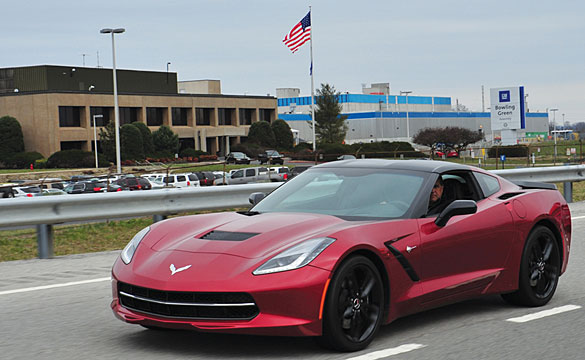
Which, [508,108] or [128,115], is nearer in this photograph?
[508,108]

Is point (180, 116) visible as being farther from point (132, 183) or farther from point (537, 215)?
point (537, 215)

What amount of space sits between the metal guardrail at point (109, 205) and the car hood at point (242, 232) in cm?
486

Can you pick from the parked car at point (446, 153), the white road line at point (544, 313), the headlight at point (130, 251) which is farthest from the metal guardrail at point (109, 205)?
the parked car at point (446, 153)

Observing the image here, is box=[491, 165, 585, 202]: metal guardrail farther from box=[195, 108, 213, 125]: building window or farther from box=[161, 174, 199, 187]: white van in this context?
box=[195, 108, 213, 125]: building window

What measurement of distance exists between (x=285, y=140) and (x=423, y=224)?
87806 millimetres

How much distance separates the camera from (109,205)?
37.6ft

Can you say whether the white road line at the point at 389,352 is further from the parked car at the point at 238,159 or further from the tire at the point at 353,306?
the parked car at the point at 238,159

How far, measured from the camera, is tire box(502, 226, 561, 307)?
6.93m

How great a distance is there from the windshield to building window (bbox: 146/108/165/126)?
86989 mm

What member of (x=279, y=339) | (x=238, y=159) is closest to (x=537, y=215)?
(x=279, y=339)

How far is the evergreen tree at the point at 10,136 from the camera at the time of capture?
76438mm

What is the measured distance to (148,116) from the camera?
304ft

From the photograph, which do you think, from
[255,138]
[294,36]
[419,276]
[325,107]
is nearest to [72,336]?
[419,276]

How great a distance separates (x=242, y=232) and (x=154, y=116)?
88922 millimetres
